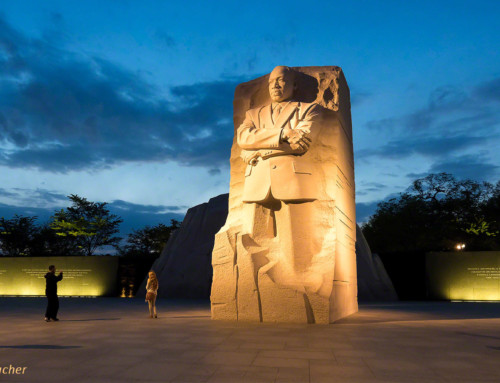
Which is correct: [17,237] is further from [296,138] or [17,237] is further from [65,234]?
[296,138]

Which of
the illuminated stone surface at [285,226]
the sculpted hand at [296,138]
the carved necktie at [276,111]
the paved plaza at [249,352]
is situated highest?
the carved necktie at [276,111]

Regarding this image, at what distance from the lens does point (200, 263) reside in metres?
20.1

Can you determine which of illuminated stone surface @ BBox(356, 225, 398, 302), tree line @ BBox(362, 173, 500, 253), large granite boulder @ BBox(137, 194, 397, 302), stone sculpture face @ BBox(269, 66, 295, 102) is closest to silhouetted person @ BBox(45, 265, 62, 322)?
stone sculpture face @ BBox(269, 66, 295, 102)

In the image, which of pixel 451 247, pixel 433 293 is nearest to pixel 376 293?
pixel 433 293

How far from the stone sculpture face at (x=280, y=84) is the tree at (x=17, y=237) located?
103ft

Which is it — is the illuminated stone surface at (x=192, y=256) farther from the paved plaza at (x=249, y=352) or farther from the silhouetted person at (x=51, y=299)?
the paved plaza at (x=249, y=352)

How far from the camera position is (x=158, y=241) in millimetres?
39500

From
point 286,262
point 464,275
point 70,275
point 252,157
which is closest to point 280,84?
point 252,157

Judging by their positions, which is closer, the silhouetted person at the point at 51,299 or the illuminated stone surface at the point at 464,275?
the silhouetted person at the point at 51,299

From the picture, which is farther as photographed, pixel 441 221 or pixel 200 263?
pixel 441 221

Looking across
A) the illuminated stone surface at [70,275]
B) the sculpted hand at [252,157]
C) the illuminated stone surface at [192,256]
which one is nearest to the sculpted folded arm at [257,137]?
the sculpted hand at [252,157]

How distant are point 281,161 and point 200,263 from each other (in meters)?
12.5

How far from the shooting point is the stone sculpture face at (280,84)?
353 inches

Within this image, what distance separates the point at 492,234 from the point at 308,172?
26.1 metres
